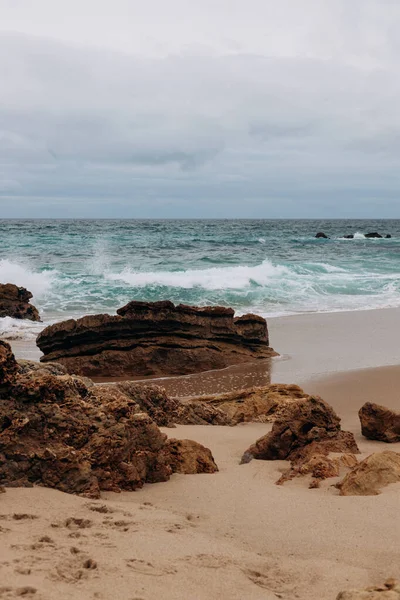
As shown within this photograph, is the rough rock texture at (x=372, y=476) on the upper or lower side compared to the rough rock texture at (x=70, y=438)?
lower

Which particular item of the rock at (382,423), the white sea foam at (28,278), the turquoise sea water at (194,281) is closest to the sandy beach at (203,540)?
the rock at (382,423)

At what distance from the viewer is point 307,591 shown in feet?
8.83

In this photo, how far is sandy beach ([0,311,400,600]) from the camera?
2627 mm

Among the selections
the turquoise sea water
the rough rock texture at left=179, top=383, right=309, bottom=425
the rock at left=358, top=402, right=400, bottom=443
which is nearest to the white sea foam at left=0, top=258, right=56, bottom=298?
the turquoise sea water

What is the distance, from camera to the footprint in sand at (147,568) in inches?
107

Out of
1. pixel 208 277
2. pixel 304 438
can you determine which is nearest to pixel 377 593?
pixel 304 438

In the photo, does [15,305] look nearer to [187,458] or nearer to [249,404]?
[249,404]

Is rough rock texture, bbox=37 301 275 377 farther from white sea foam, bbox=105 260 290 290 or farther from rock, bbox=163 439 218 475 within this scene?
white sea foam, bbox=105 260 290 290

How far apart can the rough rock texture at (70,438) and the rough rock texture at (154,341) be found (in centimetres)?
640

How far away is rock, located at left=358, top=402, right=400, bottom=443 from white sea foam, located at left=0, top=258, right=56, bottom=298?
52.6 feet

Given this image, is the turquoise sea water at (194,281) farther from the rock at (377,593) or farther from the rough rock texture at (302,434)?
the rock at (377,593)

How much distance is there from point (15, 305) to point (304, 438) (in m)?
11.8

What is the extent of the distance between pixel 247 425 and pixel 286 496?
280cm

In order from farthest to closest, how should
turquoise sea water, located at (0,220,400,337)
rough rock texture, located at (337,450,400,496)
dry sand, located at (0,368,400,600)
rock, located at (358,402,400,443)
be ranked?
turquoise sea water, located at (0,220,400,337) < rock, located at (358,402,400,443) < rough rock texture, located at (337,450,400,496) < dry sand, located at (0,368,400,600)
